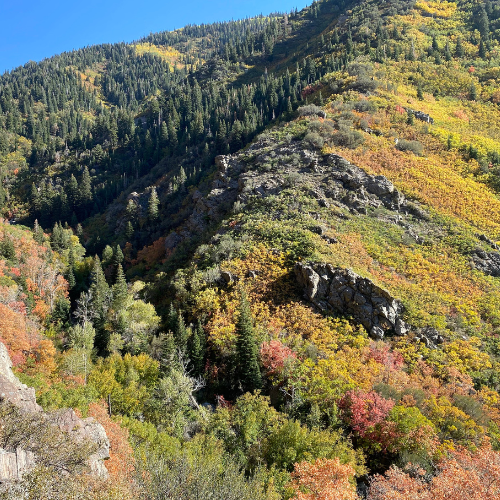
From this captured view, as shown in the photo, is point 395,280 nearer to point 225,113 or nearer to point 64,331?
point 64,331

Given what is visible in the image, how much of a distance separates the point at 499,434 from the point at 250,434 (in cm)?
1890

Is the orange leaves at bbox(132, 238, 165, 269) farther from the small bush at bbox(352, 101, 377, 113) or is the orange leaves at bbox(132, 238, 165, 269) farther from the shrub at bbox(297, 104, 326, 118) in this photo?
the small bush at bbox(352, 101, 377, 113)

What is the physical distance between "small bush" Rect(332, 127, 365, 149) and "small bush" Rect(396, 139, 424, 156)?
704cm

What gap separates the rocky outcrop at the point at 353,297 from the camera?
35.0m

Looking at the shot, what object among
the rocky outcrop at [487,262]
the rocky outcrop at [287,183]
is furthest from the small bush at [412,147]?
the rocky outcrop at [487,262]

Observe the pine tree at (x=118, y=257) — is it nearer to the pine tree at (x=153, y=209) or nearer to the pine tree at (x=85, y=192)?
the pine tree at (x=153, y=209)

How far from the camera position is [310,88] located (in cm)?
8994

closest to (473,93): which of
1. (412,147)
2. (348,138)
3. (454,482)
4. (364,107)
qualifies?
(364,107)

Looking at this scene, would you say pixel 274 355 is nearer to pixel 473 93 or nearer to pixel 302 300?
pixel 302 300

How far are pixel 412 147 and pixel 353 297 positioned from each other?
38.5m

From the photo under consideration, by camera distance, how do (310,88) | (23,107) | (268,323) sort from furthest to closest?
(23,107), (310,88), (268,323)

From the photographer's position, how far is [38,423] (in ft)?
57.7

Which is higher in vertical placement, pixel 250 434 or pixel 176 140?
pixel 176 140

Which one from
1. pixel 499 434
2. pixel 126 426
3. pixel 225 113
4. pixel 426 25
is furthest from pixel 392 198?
pixel 426 25
